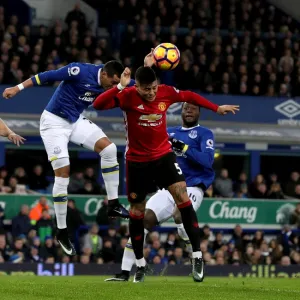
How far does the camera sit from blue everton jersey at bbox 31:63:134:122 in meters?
14.9

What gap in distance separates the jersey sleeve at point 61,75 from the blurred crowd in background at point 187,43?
11812 mm

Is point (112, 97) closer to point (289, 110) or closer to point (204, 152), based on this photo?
point (204, 152)

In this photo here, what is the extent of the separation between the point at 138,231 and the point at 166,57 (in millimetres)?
2343

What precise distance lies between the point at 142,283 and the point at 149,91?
2533 mm

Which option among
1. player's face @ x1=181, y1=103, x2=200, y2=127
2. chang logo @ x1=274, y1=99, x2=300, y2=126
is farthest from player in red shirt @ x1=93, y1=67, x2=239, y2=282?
chang logo @ x1=274, y1=99, x2=300, y2=126

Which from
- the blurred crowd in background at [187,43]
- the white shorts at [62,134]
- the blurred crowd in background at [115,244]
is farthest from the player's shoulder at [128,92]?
the blurred crowd in background at [187,43]

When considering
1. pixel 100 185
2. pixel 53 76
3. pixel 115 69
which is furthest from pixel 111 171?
pixel 100 185

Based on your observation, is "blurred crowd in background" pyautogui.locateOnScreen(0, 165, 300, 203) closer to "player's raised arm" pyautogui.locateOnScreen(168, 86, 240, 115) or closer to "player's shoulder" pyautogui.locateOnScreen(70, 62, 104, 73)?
"player's shoulder" pyautogui.locateOnScreen(70, 62, 104, 73)

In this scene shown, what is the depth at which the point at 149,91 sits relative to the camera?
13.6m

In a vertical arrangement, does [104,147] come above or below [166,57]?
below

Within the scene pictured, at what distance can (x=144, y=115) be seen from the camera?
13844 millimetres

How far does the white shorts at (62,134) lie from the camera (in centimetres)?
1499

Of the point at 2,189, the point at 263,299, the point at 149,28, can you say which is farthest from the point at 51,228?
the point at 263,299

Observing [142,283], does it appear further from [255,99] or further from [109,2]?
[109,2]
